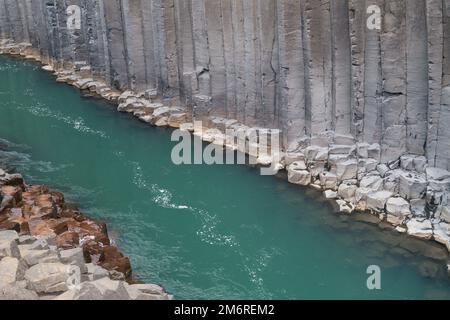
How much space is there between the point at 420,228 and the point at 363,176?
258 cm

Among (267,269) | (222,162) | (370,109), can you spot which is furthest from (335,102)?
(267,269)

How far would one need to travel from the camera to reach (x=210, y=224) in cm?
1808

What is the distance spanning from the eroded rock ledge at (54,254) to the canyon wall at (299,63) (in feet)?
23.7

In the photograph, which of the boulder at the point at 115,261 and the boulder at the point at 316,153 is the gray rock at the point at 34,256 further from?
the boulder at the point at 316,153

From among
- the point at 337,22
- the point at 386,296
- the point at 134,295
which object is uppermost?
the point at 337,22

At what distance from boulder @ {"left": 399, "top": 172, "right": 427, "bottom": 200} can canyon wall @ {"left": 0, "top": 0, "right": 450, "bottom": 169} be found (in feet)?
2.22

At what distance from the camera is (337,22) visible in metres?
18.8

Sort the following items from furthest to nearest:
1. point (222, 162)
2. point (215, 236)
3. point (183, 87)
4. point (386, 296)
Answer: point (183, 87)
point (222, 162)
point (215, 236)
point (386, 296)

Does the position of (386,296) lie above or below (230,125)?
below

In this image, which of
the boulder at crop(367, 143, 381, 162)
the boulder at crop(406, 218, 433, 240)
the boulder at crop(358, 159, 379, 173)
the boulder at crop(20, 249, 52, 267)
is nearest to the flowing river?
the boulder at crop(406, 218, 433, 240)

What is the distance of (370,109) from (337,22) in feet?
8.87

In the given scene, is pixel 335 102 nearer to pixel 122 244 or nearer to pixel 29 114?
pixel 122 244

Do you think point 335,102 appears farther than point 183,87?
No

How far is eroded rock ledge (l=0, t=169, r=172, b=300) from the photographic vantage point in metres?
12.2
